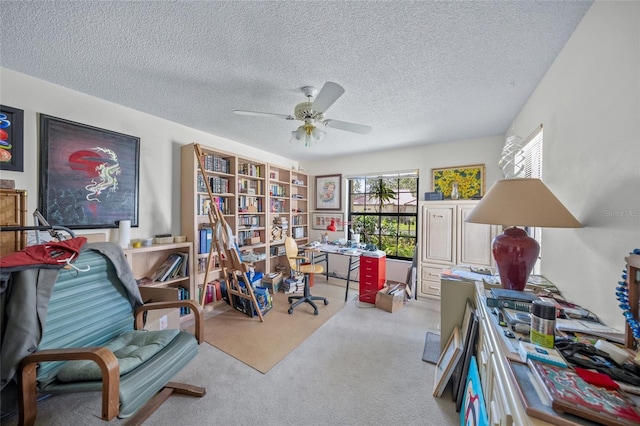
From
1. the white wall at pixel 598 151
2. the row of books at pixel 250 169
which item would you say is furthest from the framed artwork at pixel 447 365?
the row of books at pixel 250 169

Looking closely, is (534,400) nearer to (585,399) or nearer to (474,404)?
(585,399)

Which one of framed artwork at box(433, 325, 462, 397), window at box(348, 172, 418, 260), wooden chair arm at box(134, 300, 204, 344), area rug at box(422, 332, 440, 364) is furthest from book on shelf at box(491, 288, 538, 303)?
window at box(348, 172, 418, 260)

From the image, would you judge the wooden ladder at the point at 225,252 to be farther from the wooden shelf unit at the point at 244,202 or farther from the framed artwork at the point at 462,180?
the framed artwork at the point at 462,180

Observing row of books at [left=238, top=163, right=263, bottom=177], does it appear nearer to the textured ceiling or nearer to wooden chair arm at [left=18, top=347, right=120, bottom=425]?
the textured ceiling

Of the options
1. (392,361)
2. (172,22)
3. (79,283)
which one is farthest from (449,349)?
(172,22)

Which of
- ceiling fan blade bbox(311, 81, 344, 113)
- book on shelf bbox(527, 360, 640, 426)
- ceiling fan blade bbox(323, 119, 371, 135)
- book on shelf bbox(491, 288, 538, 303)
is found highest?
ceiling fan blade bbox(311, 81, 344, 113)

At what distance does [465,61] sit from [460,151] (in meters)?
2.22

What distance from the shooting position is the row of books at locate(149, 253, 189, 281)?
8.80 ft

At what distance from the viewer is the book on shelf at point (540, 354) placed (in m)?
0.72

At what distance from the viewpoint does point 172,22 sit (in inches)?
53.7

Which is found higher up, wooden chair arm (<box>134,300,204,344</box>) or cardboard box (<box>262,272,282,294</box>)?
wooden chair arm (<box>134,300,204,344</box>)

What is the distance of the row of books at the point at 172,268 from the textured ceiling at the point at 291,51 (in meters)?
1.75

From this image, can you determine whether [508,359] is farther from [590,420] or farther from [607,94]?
[607,94]

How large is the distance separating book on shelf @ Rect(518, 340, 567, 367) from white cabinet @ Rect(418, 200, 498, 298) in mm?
2605
